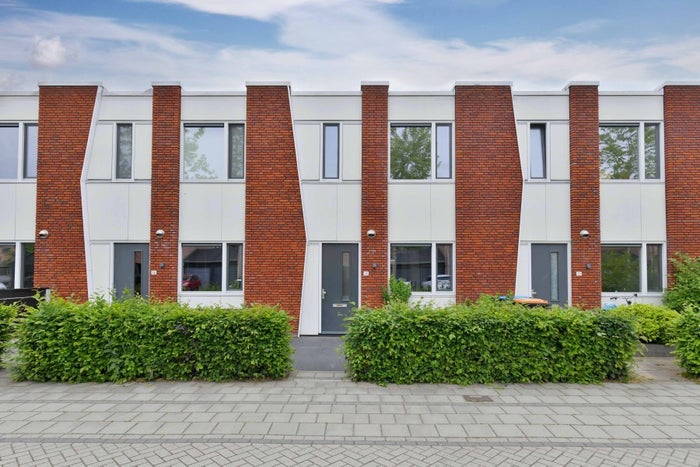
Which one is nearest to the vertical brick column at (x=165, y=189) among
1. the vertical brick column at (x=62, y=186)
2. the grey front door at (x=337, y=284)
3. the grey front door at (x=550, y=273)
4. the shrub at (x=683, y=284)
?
the vertical brick column at (x=62, y=186)

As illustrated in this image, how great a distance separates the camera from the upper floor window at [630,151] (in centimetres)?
1037

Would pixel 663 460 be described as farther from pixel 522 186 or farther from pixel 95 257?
pixel 95 257

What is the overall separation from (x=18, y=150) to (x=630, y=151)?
1543 cm

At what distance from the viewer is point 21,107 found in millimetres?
10391

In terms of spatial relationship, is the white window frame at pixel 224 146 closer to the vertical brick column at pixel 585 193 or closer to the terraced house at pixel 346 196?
the terraced house at pixel 346 196

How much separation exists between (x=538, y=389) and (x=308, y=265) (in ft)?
19.6

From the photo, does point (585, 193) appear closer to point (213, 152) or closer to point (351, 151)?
point (351, 151)

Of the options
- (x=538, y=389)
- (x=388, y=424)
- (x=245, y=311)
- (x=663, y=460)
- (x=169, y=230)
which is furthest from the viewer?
(x=169, y=230)

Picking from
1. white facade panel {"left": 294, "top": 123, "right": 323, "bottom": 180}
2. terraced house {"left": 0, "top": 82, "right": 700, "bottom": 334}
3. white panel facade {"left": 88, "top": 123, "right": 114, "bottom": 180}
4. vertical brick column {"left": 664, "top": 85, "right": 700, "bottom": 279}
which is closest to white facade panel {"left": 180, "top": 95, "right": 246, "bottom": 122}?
terraced house {"left": 0, "top": 82, "right": 700, "bottom": 334}

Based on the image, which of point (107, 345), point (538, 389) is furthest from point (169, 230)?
point (538, 389)

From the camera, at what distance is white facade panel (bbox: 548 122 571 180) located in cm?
1031

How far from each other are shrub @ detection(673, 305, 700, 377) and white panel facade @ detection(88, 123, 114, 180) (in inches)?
475

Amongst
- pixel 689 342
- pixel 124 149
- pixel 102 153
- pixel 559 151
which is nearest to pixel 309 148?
pixel 124 149

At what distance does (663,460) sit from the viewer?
3.74 m
